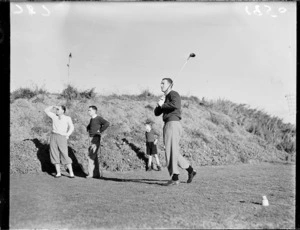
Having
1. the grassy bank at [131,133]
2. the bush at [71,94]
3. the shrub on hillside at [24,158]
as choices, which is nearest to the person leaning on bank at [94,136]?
the grassy bank at [131,133]

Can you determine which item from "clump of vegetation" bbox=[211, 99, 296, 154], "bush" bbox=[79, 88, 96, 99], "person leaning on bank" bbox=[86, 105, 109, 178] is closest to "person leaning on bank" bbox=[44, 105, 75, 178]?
"person leaning on bank" bbox=[86, 105, 109, 178]

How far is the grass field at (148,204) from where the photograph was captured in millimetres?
3531

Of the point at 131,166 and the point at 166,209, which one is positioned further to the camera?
the point at 131,166

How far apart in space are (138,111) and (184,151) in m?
2.78

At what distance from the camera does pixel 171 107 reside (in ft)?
16.4

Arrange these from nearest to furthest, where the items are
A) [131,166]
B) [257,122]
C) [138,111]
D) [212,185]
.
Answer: [212,185] → [131,166] → [138,111] → [257,122]

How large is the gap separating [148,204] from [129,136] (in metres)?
4.66

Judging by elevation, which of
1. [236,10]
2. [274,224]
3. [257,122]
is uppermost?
[236,10]

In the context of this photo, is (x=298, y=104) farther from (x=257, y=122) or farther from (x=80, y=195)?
(x=257, y=122)

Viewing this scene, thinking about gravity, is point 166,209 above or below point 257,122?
below

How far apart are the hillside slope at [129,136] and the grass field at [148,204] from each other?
154 cm

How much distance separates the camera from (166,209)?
3854 millimetres

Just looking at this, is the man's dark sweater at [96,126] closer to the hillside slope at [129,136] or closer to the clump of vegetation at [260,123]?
the hillside slope at [129,136]

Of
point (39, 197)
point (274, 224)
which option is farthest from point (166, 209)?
point (39, 197)
